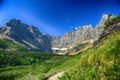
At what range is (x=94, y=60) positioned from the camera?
23.1m

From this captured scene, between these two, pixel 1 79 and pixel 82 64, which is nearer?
Answer: pixel 82 64

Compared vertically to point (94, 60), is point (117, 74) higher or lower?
lower

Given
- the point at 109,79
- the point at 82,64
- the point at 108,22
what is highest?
the point at 108,22

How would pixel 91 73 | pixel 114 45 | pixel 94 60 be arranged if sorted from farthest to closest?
pixel 94 60, pixel 114 45, pixel 91 73

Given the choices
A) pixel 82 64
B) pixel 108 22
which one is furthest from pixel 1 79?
pixel 82 64

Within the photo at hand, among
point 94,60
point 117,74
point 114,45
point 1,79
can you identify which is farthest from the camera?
point 1,79

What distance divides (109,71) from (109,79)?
2.39 ft

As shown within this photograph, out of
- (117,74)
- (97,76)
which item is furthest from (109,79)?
(97,76)

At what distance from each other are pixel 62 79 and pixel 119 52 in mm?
8175

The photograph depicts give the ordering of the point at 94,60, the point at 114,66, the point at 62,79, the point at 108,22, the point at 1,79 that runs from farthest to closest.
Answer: the point at 1,79 < the point at 108,22 < the point at 62,79 < the point at 94,60 < the point at 114,66

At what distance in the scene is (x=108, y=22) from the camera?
98.4 metres

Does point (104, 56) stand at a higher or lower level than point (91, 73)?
higher

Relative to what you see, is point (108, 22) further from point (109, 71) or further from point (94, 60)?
point (109, 71)

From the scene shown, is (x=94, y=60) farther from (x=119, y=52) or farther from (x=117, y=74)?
(x=117, y=74)
